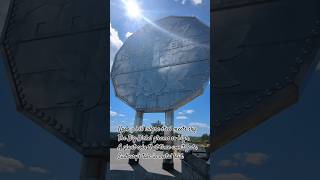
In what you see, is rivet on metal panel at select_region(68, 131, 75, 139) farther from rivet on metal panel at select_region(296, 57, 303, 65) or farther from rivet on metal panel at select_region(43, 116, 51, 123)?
rivet on metal panel at select_region(296, 57, 303, 65)

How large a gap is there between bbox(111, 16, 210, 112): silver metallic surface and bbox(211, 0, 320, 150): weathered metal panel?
0.17m

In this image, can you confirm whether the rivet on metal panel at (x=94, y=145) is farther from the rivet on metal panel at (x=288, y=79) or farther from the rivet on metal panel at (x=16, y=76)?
the rivet on metal panel at (x=288, y=79)

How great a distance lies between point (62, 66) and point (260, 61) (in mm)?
2029

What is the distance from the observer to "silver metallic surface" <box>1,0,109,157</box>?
3.23 metres

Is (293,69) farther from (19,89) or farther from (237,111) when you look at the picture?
(19,89)

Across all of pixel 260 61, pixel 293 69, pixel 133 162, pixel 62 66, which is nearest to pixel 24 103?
pixel 62 66

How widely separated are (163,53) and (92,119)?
92 centimetres

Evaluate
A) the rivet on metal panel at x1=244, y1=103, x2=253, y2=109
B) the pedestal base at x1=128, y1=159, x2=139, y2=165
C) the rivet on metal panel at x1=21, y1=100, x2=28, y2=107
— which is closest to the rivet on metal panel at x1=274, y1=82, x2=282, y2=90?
the rivet on metal panel at x1=244, y1=103, x2=253, y2=109

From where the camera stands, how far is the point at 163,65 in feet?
10.3

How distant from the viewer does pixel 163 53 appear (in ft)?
10.3

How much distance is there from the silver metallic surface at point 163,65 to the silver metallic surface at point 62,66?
0.23 metres

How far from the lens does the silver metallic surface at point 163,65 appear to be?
118 inches

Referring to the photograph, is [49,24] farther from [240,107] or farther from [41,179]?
[240,107]

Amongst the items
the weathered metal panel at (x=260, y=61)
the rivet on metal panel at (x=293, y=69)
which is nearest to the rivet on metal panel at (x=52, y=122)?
the weathered metal panel at (x=260, y=61)
